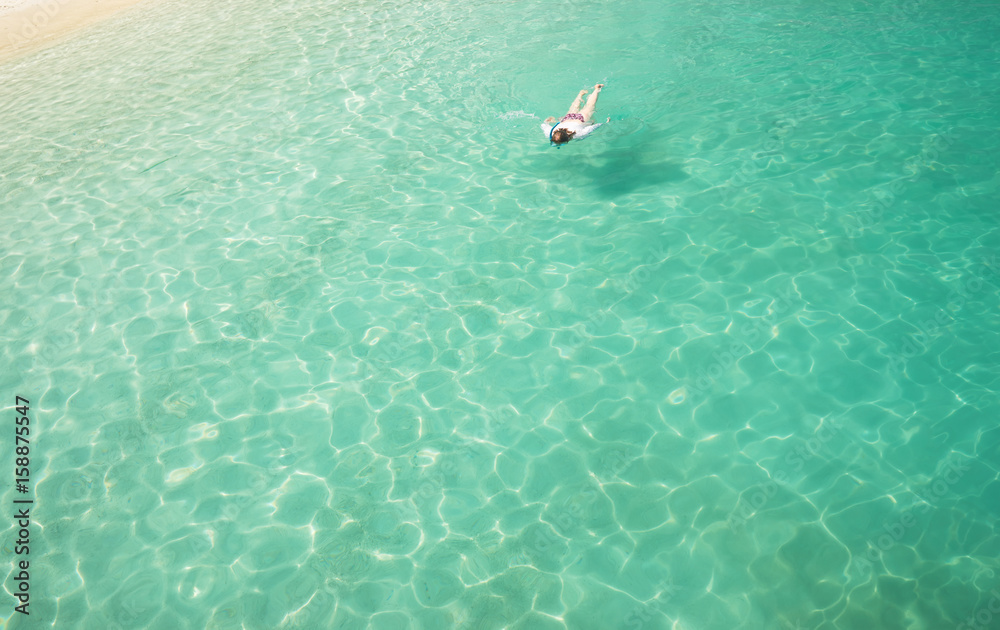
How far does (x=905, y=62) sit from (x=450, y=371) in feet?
28.9

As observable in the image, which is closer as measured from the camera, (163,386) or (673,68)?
(163,386)

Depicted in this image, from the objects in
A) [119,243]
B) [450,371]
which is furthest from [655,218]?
[119,243]

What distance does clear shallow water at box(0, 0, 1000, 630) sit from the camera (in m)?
4.69

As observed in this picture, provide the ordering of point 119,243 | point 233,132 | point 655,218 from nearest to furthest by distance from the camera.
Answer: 1. point 655,218
2. point 119,243
3. point 233,132

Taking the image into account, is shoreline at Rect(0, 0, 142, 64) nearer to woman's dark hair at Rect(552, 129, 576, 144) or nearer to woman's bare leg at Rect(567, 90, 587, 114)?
woman's bare leg at Rect(567, 90, 587, 114)

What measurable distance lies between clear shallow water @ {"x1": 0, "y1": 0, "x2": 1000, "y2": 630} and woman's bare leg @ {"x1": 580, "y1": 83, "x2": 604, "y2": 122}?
0.32 meters

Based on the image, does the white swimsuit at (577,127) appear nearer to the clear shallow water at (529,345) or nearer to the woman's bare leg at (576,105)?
the clear shallow water at (529,345)

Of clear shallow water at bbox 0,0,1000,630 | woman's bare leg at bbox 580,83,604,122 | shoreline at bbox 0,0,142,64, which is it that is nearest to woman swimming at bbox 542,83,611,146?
woman's bare leg at bbox 580,83,604,122

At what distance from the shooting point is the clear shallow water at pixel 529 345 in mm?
4688

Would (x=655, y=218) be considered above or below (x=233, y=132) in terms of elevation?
below

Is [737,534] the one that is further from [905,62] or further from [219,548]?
[905,62]

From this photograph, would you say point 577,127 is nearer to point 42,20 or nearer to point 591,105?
→ point 591,105

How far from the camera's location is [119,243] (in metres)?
8.16

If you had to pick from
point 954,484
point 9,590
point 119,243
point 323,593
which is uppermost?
point 119,243
